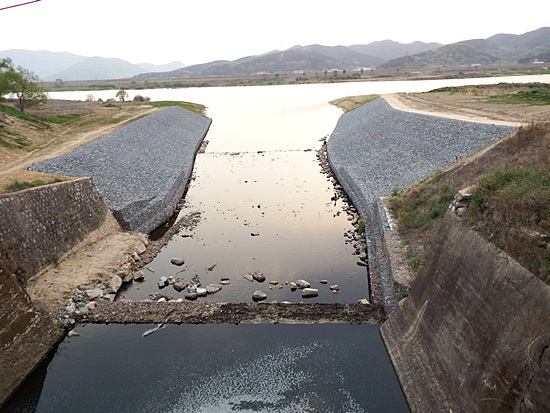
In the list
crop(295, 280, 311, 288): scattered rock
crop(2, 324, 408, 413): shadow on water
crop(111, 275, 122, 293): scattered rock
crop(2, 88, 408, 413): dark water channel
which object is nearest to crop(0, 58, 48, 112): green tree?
crop(2, 88, 408, 413): dark water channel

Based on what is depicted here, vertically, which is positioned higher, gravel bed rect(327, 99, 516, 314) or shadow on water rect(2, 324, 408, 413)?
gravel bed rect(327, 99, 516, 314)

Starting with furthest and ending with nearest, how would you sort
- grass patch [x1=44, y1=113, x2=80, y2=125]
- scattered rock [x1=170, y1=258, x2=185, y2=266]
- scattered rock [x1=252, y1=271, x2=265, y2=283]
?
1. grass patch [x1=44, y1=113, x2=80, y2=125]
2. scattered rock [x1=170, y1=258, x2=185, y2=266]
3. scattered rock [x1=252, y1=271, x2=265, y2=283]

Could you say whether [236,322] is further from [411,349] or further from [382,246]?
[382,246]

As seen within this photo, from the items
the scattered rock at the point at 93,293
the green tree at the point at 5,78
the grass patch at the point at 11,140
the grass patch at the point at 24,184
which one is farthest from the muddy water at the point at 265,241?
the green tree at the point at 5,78

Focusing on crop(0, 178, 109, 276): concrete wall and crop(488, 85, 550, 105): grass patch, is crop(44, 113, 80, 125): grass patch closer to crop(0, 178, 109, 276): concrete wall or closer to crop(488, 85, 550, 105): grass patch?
crop(0, 178, 109, 276): concrete wall

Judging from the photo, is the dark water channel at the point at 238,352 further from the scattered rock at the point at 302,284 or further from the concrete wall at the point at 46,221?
the concrete wall at the point at 46,221

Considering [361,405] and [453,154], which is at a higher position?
[453,154]

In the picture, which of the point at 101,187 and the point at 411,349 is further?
the point at 101,187

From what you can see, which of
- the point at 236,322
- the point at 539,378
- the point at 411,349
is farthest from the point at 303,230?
the point at 539,378
